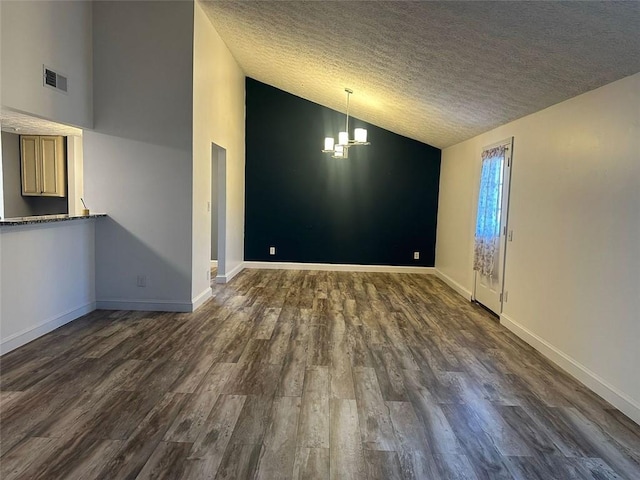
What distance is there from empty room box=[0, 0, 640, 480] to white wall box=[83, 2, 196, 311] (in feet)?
0.08

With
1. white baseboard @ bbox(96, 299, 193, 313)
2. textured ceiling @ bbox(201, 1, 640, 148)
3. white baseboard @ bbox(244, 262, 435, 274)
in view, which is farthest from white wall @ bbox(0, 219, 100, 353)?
white baseboard @ bbox(244, 262, 435, 274)

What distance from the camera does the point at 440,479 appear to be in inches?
78.4

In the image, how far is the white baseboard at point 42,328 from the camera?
3379 millimetres

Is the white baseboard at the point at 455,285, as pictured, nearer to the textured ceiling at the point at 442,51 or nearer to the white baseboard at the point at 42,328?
the textured ceiling at the point at 442,51

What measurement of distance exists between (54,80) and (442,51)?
3487mm

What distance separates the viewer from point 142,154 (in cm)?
455

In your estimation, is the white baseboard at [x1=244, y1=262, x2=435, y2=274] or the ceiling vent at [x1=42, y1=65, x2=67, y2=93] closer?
the ceiling vent at [x1=42, y1=65, x2=67, y2=93]

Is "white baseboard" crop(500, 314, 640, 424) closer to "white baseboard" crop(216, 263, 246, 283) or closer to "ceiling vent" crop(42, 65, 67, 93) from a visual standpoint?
"white baseboard" crop(216, 263, 246, 283)

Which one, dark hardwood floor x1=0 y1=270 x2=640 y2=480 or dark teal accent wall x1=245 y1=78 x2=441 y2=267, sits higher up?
dark teal accent wall x1=245 y1=78 x2=441 y2=267

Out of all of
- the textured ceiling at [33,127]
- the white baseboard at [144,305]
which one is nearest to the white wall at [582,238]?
the white baseboard at [144,305]

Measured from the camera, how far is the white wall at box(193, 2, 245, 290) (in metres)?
4.70

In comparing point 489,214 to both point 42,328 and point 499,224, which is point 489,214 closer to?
point 499,224

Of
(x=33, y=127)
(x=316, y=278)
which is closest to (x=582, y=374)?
(x=316, y=278)

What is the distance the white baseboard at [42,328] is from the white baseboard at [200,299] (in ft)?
3.53
